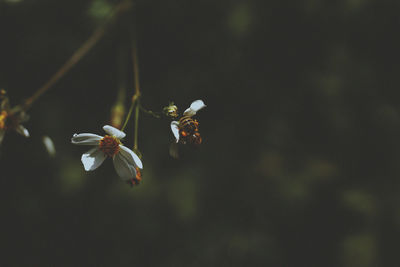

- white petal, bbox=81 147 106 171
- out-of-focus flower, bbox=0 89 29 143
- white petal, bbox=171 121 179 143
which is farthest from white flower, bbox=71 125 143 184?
out-of-focus flower, bbox=0 89 29 143

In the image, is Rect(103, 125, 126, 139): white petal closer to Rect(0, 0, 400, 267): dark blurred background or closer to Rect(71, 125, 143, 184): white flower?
Rect(71, 125, 143, 184): white flower

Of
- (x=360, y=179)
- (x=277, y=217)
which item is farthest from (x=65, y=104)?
(x=360, y=179)

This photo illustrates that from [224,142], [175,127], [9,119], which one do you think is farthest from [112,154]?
[224,142]

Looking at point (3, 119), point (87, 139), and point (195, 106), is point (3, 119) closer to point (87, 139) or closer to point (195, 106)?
point (87, 139)

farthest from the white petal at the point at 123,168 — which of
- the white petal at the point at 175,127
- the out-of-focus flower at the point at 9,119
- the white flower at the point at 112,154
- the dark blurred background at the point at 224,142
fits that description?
the dark blurred background at the point at 224,142

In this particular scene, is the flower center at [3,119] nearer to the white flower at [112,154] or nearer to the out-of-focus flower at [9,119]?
the out-of-focus flower at [9,119]

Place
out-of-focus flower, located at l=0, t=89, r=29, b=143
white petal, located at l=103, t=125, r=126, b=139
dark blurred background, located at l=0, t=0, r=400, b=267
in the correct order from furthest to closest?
dark blurred background, located at l=0, t=0, r=400, b=267 < out-of-focus flower, located at l=0, t=89, r=29, b=143 < white petal, located at l=103, t=125, r=126, b=139
